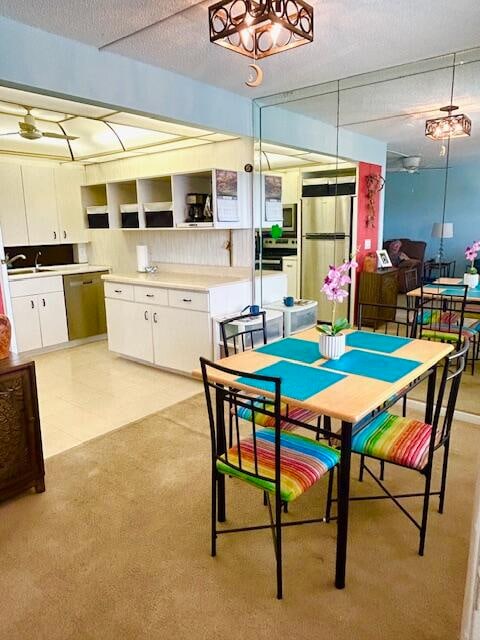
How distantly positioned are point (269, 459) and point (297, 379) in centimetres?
37

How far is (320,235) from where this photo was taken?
3.98m

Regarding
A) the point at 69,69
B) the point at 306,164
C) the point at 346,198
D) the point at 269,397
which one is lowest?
the point at 269,397

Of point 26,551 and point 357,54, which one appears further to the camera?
point 357,54

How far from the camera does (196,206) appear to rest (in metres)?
4.37

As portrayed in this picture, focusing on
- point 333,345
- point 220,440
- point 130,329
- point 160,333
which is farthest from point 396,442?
point 130,329

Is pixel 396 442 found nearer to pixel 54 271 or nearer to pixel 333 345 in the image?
pixel 333 345

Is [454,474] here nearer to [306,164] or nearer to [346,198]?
[346,198]

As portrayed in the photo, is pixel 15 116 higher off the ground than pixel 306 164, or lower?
higher

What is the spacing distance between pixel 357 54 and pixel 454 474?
8.82 feet

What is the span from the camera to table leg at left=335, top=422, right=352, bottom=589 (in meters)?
1.74

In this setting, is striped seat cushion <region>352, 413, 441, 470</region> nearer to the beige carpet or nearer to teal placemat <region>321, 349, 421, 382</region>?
teal placemat <region>321, 349, 421, 382</region>

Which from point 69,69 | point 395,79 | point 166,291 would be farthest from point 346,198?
point 69,69

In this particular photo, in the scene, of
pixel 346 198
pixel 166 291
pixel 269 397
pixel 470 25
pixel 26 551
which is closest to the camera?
pixel 269 397

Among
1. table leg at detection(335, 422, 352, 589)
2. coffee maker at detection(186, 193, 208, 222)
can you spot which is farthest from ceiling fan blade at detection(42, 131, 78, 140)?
table leg at detection(335, 422, 352, 589)
